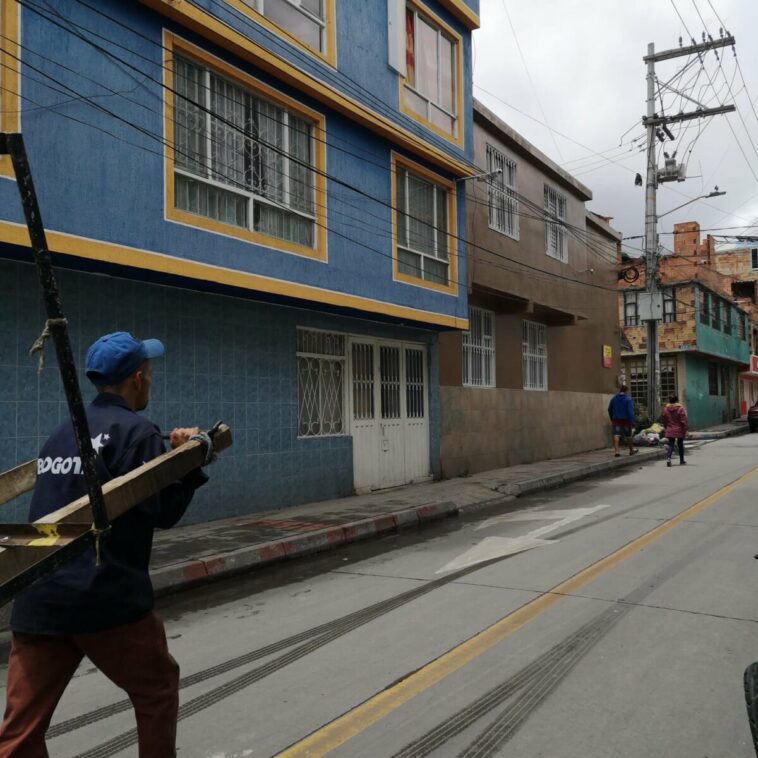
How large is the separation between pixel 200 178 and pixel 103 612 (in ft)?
25.2

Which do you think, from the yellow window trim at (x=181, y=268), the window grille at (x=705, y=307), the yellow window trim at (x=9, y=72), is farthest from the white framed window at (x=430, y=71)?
the window grille at (x=705, y=307)

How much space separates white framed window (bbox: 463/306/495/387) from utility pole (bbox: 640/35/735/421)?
25.4 feet

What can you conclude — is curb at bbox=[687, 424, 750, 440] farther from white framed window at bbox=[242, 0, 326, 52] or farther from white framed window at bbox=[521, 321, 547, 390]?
white framed window at bbox=[242, 0, 326, 52]

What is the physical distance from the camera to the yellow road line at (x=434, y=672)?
3.45m

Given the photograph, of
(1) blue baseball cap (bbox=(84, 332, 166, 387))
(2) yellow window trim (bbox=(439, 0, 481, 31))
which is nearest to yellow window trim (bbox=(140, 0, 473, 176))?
(2) yellow window trim (bbox=(439, 0, 481, 31))

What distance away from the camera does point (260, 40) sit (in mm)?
9609

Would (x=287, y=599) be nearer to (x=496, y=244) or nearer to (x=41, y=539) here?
(x=41, y=539)

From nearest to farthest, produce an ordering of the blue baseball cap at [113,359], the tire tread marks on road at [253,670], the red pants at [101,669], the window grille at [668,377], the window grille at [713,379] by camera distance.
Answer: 1. the red pants at [101,669]
2. the blue baseball cap at [113,359]
3. the tire tread marks on road at [253,670]
4. the window grille at [668,377]
5. the window grille at [713,379]

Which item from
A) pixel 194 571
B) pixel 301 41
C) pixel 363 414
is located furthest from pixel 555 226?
pixel 194 571

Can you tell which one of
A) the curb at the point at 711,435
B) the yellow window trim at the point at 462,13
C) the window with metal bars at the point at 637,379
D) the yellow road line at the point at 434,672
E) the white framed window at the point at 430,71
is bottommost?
the yellow road line at the point at 434,672

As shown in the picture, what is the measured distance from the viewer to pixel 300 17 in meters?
10.7

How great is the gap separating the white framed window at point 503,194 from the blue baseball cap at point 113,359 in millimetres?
14639

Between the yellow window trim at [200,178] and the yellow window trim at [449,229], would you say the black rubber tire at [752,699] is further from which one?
the yellow window trim at [449,229]

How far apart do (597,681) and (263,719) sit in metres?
1.82
